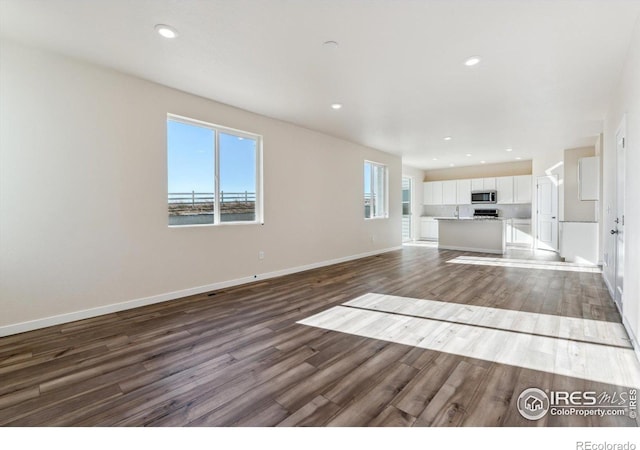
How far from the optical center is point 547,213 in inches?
324

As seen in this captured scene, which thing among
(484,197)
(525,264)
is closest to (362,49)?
(525,264)

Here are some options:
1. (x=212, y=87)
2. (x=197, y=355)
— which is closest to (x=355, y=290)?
(x=197, y=355)

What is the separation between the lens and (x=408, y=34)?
8.98 feet

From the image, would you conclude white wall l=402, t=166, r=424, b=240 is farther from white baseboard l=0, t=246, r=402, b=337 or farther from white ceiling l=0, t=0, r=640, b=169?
white baseboard l=0, t=246, r=402, b=337

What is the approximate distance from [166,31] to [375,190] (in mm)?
6286

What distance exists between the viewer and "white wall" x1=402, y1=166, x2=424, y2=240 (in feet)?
35.6

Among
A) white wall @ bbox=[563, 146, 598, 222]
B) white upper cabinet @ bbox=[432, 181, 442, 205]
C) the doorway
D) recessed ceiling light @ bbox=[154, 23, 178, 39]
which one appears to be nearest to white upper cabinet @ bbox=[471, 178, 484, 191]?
white upper cabinet @ bbox=[432, 181, 442, 205]

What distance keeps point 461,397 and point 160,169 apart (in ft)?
12.7

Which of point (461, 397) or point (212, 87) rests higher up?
point (212, 87)

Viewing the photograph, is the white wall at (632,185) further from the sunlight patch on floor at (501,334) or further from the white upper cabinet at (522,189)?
the white upper cabinet at (522,189)

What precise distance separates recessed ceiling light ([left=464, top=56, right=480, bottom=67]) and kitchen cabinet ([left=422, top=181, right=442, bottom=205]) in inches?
317

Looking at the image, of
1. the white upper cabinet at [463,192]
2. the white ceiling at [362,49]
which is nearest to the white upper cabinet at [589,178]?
the white ceiling at [362,49]

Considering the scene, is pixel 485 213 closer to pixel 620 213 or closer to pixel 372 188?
pixel 372 188
